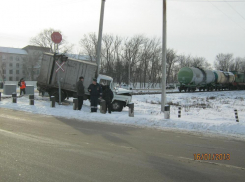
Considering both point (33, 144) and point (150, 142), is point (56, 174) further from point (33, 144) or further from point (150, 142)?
point (150, 142)

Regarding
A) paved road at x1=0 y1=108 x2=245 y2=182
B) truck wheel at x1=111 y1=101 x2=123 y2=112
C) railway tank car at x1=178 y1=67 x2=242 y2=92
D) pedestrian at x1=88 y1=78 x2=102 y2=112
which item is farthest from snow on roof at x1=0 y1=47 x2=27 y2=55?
paved road at x1=0 y1=108 x2=245 y2=182

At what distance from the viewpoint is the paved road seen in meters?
4.17

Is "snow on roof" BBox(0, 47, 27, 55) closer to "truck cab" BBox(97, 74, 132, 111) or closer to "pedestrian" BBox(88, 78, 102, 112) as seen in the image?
"truck cab" BBox(97, 74, 132, 111)

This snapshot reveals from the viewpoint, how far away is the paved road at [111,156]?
417 cm

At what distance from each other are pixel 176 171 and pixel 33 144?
3730 millimetres

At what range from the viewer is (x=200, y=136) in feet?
26.0

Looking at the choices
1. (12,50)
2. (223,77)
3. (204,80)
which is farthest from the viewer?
(12,50)

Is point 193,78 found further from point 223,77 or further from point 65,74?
point 65,74

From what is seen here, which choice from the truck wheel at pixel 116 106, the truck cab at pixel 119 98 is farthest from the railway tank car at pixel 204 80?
the truck wheel at pixel 116 106

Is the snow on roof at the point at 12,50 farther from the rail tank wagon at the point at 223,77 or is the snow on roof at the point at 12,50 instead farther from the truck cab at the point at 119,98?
the truck cab at the point at 119,98

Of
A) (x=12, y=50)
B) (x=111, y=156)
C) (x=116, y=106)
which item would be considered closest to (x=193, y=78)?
(x=116, y=106)

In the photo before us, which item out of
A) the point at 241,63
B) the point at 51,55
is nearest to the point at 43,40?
the point at 51,55

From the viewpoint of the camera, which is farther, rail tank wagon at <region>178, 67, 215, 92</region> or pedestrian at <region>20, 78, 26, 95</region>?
rail tank wagon at <region>178, 67, 215, 92</region>

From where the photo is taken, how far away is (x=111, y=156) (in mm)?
5309
